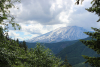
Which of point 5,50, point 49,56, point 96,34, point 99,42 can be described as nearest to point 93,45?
point 99,42

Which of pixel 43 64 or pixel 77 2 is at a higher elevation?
pixel 77 2

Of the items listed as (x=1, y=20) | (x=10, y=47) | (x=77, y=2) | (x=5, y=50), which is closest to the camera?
(x=77, y=2)

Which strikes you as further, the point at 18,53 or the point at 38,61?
the point at 38,61

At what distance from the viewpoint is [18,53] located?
252 inches

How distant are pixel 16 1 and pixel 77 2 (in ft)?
15.6

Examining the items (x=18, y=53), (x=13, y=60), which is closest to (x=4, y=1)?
(x=18, y=53)

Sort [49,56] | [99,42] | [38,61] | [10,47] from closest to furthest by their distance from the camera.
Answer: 1. [10,47]
2. [99,42]
3. [38,61]
4. [49,56]

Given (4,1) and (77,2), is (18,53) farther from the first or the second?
(77,2)

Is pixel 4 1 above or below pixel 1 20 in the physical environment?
above

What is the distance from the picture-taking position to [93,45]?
10.0 meters

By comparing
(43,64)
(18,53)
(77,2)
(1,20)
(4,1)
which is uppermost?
(4,1)

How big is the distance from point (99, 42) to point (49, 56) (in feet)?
28.3

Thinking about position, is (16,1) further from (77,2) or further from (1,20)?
(77,2)

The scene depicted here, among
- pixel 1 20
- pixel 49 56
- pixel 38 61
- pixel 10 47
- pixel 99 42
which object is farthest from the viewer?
pixel 49 56
